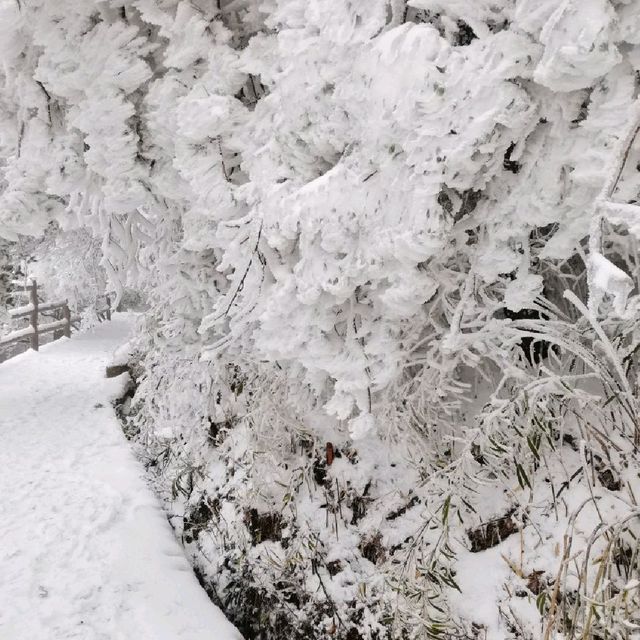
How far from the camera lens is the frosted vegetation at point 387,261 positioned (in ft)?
6.09

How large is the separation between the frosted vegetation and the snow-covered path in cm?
46

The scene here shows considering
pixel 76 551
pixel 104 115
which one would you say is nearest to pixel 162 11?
pixel 104 115

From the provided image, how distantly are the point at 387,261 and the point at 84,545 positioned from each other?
351cm

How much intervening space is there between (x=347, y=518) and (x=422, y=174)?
2.36 meters

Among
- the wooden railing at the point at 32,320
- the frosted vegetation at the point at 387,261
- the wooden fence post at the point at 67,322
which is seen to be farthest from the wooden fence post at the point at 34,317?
the frosted vegetation at the point at 387,261

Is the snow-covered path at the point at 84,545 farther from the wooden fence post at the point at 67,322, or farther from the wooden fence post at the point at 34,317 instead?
the wooden fence post at the point at 67,322

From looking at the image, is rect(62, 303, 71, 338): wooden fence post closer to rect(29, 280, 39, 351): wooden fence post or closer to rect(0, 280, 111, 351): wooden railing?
rect(0, 280, 111, 351): wooden railing

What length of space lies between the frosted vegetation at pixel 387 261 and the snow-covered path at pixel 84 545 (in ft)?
1.52

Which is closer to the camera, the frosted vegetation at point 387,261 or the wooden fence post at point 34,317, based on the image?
the frosted vegetation at point 387,261

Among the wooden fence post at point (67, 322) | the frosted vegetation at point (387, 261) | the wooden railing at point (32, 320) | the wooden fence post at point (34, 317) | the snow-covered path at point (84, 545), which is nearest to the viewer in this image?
the frosted vegetation at point (387, 261)

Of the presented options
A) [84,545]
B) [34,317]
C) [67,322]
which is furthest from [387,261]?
[67,322]

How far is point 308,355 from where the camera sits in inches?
102

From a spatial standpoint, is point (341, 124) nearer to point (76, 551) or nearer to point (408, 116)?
point (408, 116)

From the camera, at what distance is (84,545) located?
4.07 m
